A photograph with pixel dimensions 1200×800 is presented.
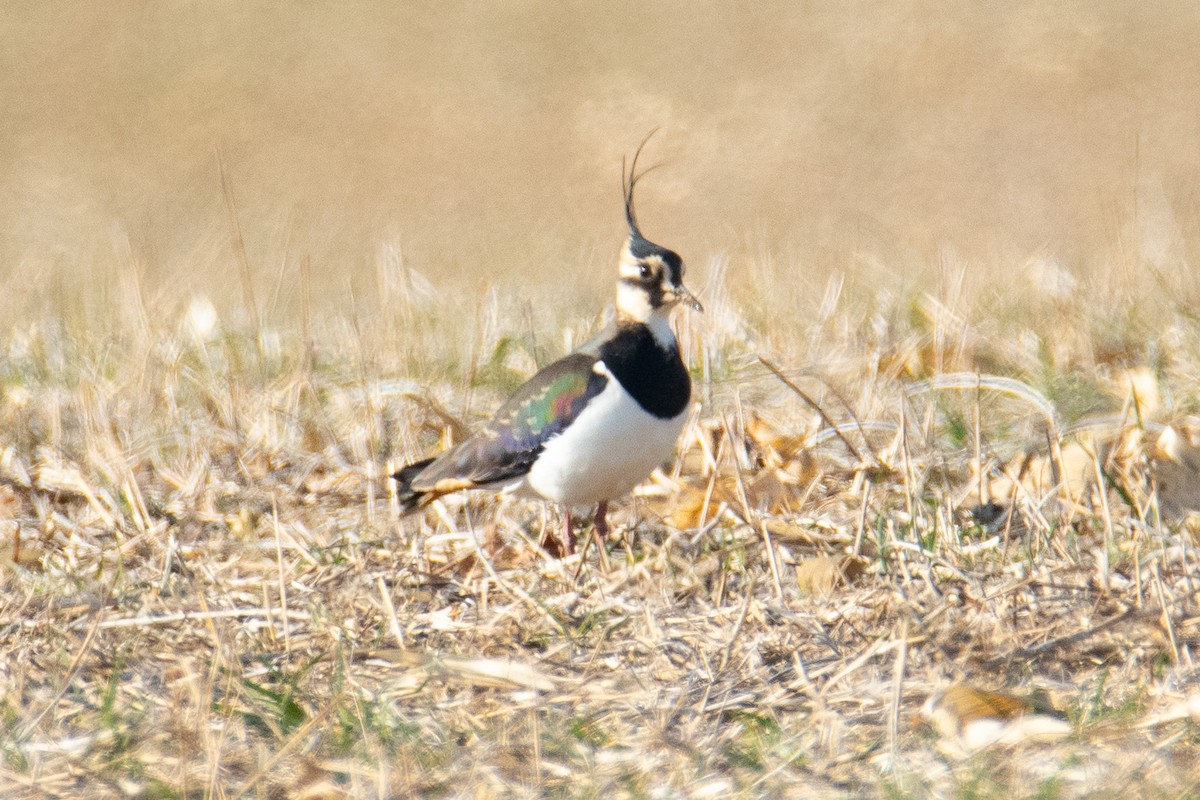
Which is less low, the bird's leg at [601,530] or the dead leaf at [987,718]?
the dead leaf at [987,718]

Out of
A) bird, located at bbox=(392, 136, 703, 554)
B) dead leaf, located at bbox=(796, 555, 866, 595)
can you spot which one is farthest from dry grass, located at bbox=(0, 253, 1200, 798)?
bird, located at bbox=(392, 136, 703, 554)

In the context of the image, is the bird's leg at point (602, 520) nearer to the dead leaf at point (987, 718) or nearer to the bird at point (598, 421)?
the bird at point (598, 421)

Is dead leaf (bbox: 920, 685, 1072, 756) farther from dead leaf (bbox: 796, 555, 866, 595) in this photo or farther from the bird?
the bird

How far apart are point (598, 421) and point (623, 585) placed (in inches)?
18.5

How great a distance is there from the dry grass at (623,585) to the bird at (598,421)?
0.50 feet

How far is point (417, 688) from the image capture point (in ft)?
9.80

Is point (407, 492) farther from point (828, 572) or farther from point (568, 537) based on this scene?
point (828, 572)

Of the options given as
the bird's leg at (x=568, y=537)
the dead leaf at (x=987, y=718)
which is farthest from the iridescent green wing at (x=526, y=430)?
the dead leaf at (x=987, y=718)

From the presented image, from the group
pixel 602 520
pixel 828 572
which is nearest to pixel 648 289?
pixel 602 520

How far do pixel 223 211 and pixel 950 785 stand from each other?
29.5ft

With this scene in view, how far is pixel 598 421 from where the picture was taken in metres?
3.95

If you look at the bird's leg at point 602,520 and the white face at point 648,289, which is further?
the white face at point 648,289

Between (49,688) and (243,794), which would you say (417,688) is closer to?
(243,794)

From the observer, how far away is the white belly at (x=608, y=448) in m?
3.93
